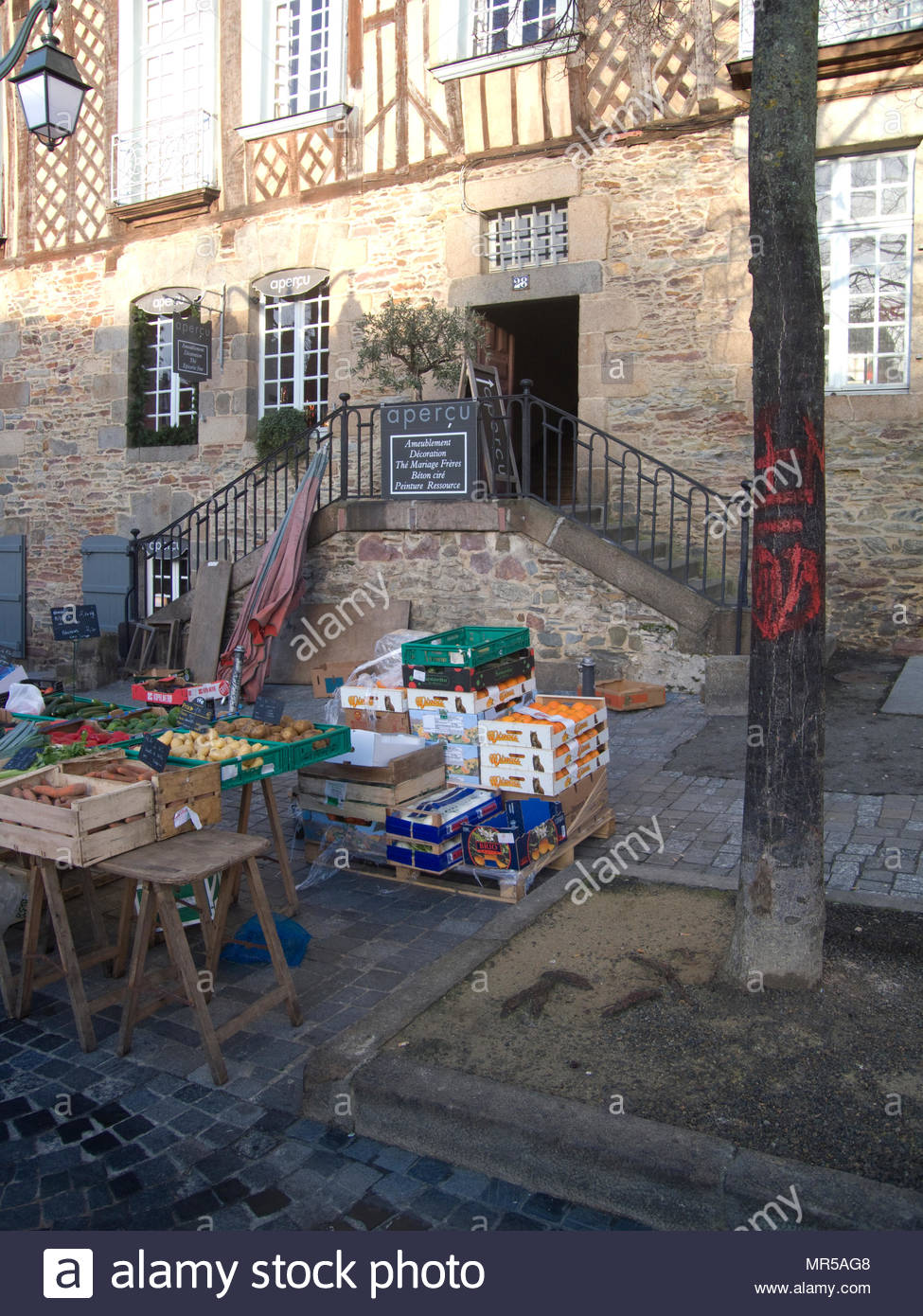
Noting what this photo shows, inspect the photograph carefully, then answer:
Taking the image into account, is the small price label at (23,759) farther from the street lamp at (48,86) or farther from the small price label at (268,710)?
the street lamp at (48,86)

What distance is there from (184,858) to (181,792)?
1.02ft

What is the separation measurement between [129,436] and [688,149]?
7.95 m

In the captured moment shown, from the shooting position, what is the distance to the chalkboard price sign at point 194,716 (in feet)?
15.4

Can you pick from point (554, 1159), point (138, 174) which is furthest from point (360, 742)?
point (138, 174)

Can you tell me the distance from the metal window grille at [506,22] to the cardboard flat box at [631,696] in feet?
22.9

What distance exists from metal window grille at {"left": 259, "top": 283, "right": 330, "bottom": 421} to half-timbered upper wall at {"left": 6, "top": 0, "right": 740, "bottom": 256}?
4.21 ft

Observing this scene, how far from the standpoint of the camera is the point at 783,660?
10.8 ft

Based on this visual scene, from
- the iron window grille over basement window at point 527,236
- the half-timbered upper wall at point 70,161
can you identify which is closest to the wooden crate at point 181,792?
the iron window grille over basement window at point 527,236

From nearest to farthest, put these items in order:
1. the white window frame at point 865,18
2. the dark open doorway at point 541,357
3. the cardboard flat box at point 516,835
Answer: the cardboard flat box at point 516,835 → the white window frame at point 865,18 → the dark open doorway at point 541,357

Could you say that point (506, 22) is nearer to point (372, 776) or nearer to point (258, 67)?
point (258, 67)

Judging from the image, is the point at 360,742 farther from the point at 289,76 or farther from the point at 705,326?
the point at 289,76

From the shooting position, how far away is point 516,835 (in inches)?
183

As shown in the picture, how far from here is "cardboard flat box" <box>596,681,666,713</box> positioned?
8406 mm

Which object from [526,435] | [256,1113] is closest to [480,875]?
[256,1113]
